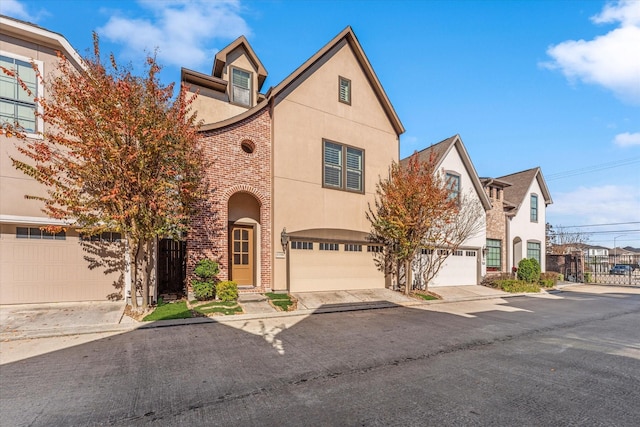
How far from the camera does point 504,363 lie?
6.18 m

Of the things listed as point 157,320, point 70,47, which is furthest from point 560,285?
point 70,47

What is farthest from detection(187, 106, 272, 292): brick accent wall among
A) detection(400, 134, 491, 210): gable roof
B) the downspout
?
the downspout

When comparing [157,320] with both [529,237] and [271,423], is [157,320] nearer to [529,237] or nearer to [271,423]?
[271,423]

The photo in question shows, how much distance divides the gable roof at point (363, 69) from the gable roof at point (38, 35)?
4371mm

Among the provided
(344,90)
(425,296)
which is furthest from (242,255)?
(344,90)

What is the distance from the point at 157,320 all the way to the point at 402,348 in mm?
6273

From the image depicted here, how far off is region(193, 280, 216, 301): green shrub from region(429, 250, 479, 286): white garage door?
39.1ft

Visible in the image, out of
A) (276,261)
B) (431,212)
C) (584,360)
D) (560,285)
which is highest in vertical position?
(431,212)

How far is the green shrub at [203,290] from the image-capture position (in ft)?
35.2

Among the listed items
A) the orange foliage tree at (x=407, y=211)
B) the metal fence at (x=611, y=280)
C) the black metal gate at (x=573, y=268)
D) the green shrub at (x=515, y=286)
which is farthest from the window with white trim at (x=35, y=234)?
the metal fence at (x=611, y=280)

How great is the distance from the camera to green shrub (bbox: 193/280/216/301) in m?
10.7

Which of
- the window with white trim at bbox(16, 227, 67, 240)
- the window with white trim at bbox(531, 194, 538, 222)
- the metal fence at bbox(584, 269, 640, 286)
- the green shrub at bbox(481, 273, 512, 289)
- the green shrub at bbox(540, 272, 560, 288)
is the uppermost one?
the window with white trim at bbox(531, 194, 538, 222)

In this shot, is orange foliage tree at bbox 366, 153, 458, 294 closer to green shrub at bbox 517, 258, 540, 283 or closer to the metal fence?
green shrub at bbox 517, 258, 540, 283

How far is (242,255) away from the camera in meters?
13.1
